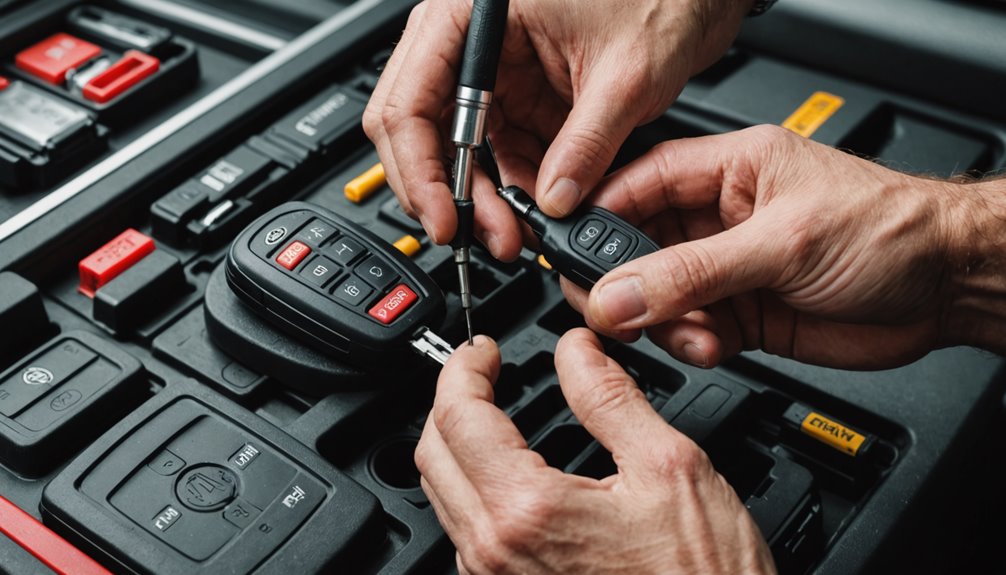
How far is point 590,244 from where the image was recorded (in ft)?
2.64

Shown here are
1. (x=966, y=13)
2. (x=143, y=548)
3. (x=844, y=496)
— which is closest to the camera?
(x=143, y=548)

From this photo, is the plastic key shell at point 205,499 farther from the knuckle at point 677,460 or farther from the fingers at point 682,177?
the fingers at point 682,177

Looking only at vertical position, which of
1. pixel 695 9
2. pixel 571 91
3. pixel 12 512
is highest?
pixel 695 9

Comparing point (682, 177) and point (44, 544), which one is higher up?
point (682, 177)

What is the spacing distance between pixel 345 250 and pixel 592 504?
30 cm

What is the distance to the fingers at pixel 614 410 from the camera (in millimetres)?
699

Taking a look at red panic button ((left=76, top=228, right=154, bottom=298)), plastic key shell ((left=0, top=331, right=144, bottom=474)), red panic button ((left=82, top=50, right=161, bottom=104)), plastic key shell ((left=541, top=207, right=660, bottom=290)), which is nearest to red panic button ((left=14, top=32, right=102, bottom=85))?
red panic button ((left=82, top=50, right=161, bottom=104))

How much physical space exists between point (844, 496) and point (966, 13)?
582mm

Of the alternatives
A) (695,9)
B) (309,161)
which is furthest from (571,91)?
(309,161)

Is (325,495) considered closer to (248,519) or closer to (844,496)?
(248,519)

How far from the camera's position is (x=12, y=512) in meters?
0.73

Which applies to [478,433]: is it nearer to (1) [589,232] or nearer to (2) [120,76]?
(1) [589,232]

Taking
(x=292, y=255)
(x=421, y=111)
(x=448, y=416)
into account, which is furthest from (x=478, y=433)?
(x=421, y=111)

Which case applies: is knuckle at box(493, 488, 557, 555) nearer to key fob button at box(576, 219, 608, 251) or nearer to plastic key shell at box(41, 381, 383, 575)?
plastic key shell at box(41, 381, 383, 575)
